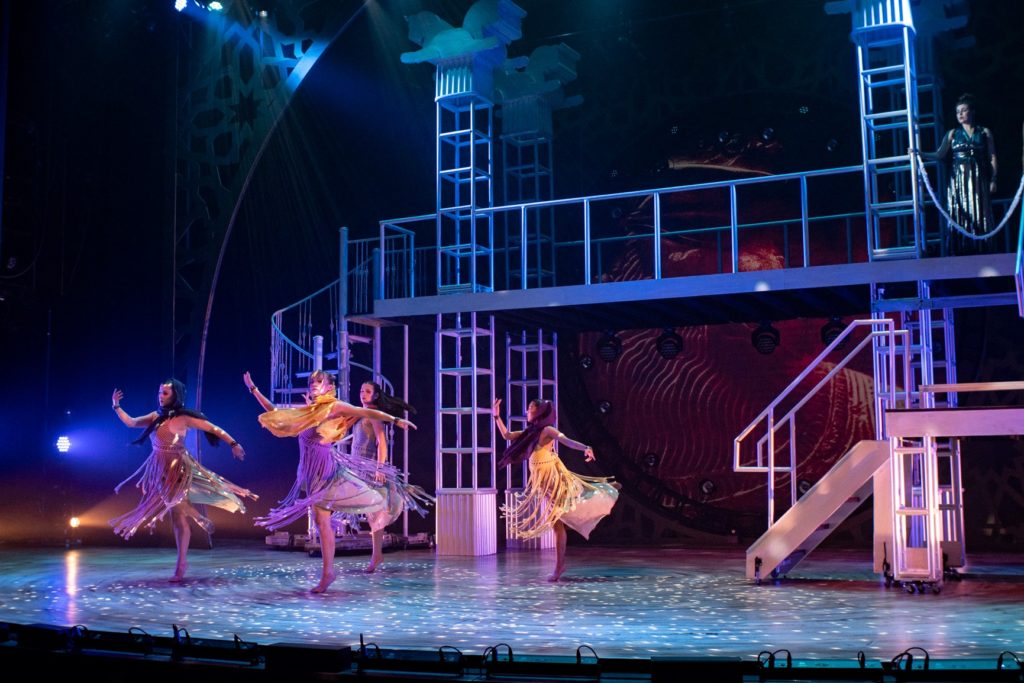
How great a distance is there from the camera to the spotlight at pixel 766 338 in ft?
40.7

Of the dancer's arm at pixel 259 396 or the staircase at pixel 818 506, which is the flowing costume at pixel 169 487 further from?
the staircase at pixel 818 506

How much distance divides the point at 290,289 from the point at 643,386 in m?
4.66

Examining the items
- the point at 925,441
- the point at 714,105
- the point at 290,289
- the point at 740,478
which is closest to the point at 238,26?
the point at 290,289

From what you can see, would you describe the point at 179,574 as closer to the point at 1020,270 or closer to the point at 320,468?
the point at 320,468

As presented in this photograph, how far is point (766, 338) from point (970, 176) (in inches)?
113

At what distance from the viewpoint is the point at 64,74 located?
14.6 metres

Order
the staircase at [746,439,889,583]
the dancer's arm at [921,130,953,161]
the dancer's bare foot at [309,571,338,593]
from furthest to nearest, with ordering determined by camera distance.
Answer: the dancer's arm at [921,130,953,161] < the staircase at [746,439,889,583] < the dancer's bare foot at [309,571,338,593]

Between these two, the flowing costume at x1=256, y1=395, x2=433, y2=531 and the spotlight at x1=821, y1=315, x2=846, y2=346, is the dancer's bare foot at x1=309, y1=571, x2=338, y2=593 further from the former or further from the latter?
the spotlight at x1=821, y1=315, x2=846, y2=346

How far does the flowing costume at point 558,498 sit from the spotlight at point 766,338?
11.0ft

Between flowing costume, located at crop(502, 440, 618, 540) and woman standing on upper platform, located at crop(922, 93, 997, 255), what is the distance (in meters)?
3.91

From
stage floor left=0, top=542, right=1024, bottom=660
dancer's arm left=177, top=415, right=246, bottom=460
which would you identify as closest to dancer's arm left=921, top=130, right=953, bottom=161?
stage floor left=0, top=542, right=1024, bottom=660

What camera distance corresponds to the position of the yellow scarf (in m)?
8.46

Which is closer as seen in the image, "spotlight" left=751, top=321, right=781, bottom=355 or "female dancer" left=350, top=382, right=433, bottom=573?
"female dancer" left=350, top=382, right=433, bottom=573

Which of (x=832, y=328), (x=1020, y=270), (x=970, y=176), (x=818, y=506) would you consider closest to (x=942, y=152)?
(x=970, y=176)
